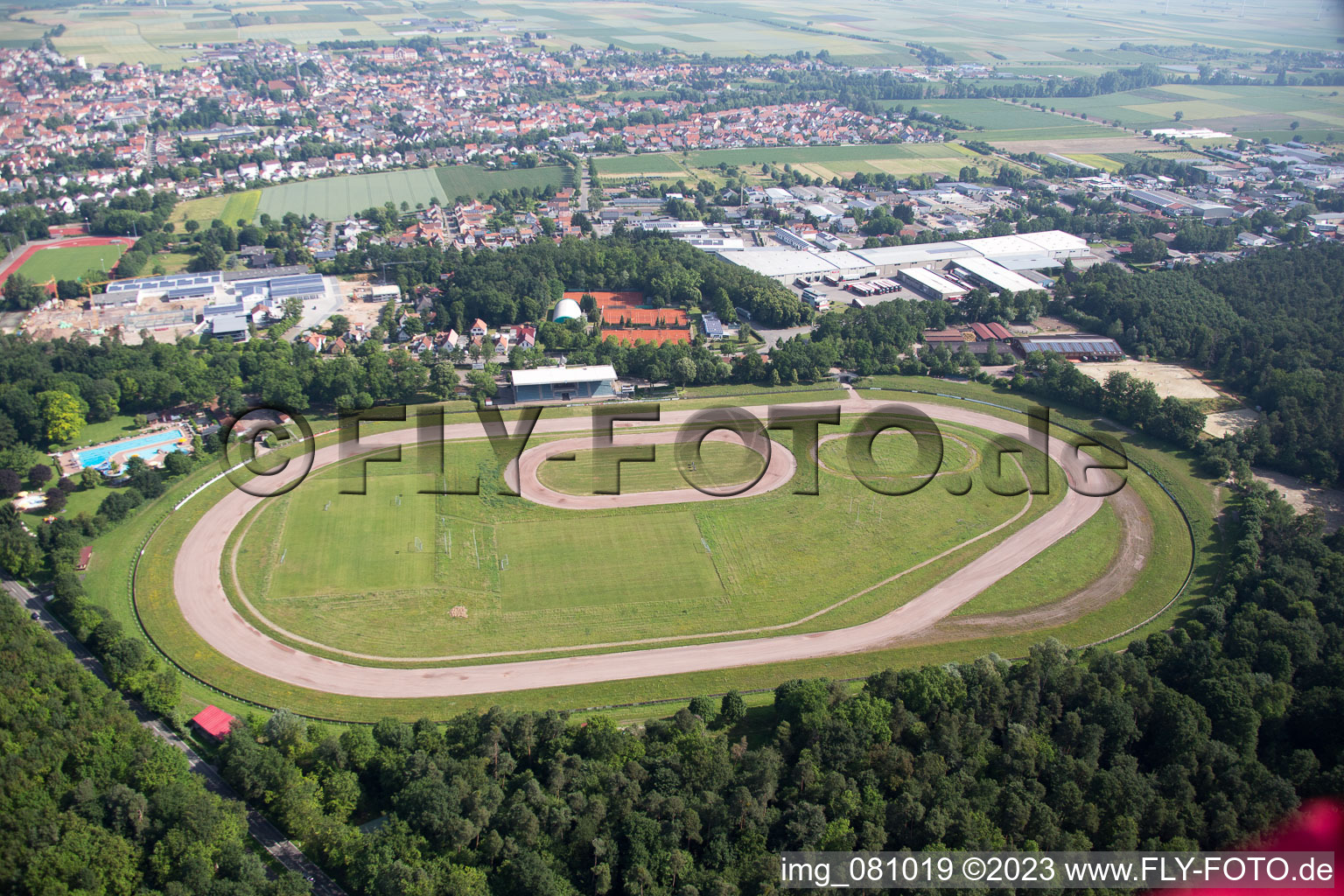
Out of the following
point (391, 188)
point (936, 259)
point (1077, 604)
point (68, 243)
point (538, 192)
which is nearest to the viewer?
point (1077, 604)

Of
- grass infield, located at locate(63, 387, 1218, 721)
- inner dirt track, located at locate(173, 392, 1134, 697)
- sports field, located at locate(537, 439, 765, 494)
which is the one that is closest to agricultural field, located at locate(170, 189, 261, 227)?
grass infield, located at locate(63, 387, 1218, 721)

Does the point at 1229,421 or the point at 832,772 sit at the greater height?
the point at 1229,421

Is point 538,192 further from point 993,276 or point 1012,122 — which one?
point 1012,122

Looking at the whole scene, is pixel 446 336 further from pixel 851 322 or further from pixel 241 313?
pixel 851 322

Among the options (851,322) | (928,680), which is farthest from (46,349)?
(928,680)

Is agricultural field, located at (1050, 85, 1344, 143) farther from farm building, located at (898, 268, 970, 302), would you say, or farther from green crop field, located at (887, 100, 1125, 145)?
farm building, located at (898, 268, 970, 302)

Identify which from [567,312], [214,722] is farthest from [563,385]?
[214,722]

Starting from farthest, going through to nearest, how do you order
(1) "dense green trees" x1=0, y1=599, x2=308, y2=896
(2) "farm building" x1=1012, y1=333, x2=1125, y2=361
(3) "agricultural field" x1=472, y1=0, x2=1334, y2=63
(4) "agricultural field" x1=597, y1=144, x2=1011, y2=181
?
(3) "agricultural field" x1=472, y1=0, x2=1334, y2=63, (4) "agricultural field" x1=597, y1=144, x2=1011, y2=181, (2) "farm building" x1=1012, y1=333, x2=1125, y2=361, (1) "dense green trees" x1=0, y1=599, x2=308, y2=896
